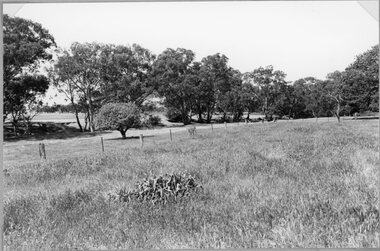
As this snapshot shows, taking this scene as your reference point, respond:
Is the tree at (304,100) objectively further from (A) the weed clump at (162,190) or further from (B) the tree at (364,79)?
(A) the weed clump at (162,190)

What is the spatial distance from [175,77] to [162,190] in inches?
1384

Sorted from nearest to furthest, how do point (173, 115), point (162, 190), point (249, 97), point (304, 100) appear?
point (162, 190) → point (249, 97) → point (173, 115) → point (304, 100)

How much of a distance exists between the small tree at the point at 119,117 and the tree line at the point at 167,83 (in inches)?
15.5

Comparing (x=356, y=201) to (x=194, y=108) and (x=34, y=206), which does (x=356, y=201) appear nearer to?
(x=34, y=206)

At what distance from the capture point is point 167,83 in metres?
38.2

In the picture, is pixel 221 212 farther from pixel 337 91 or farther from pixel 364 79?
pixel 337 91

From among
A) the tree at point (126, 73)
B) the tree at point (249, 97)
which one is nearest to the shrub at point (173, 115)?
the tree at point (126, 73)

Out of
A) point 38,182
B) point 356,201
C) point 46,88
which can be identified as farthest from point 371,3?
point 46,88

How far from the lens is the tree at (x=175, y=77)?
37688 millimetres

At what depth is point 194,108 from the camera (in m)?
42.9

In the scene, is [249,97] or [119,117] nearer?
[119,117]

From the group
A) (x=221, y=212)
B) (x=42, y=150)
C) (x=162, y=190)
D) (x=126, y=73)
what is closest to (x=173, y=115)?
(x=126, y=73)

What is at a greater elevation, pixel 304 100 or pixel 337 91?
pixel 337 91

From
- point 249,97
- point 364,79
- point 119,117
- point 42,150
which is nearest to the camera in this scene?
point 42,150
